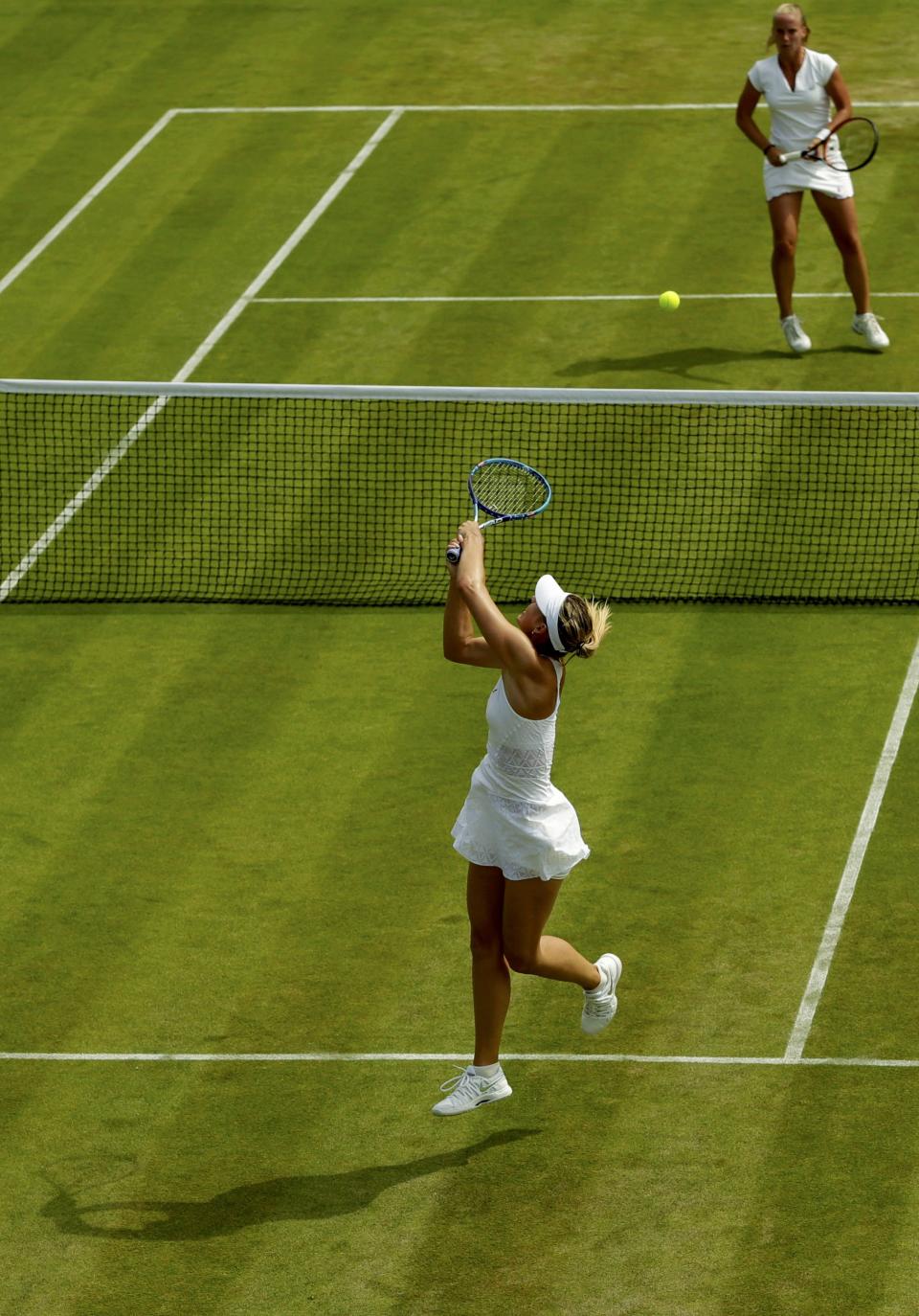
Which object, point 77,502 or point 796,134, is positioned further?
point 796,134

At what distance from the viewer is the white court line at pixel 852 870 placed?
1027 centimetres

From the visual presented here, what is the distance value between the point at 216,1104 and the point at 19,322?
11740 mm

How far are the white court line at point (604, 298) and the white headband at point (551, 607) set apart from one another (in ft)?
36.4

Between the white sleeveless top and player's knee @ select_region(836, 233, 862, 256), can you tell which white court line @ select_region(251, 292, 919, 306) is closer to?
player's knee @ select_region(836, 233, 862, 256)

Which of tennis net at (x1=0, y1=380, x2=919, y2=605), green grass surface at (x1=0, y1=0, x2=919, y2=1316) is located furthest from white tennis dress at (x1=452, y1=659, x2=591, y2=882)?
tennis net at (x1=0, y1=380, x2=919, y2=605)

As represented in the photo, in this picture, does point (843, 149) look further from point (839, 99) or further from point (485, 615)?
point (485, 615)

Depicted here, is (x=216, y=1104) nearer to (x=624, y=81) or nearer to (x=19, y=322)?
(x=19, y=322)

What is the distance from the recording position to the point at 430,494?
16.3 metres

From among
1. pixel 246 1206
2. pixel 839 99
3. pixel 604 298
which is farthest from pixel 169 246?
pixel 246 1206

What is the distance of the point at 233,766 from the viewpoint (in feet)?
42.4

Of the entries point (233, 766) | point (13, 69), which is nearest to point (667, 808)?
point (233, 766)

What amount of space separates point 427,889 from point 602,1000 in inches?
73.0

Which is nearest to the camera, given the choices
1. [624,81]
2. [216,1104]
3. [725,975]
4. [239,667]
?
[216,1104]

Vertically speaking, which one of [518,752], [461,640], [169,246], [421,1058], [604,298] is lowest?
[169,246]
